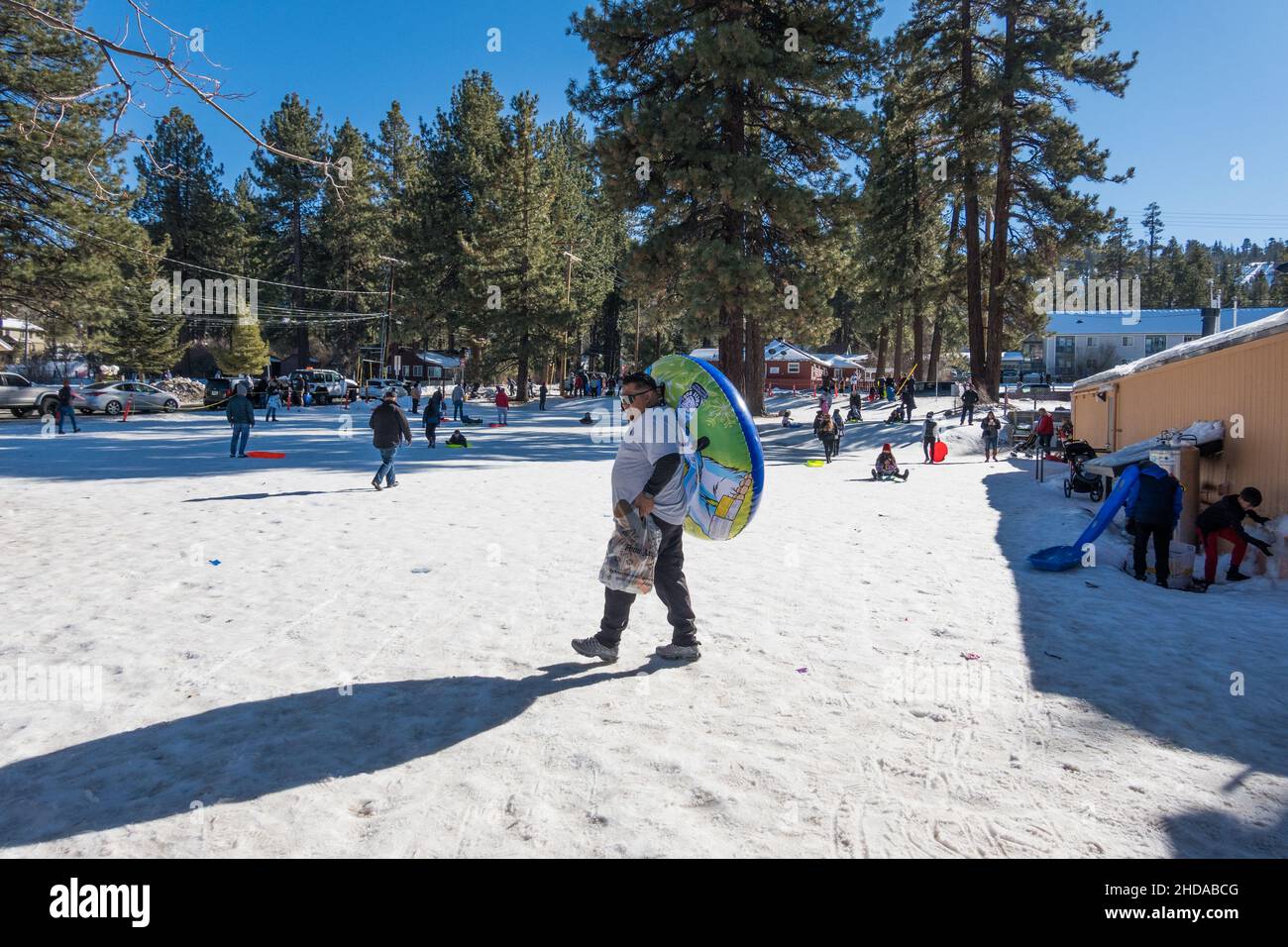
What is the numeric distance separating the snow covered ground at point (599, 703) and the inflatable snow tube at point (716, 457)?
40.5 inches

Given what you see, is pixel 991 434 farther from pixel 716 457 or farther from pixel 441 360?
pixel 441 360

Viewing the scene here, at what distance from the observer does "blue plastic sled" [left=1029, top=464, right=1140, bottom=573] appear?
937 cm

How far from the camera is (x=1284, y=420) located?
10156mm

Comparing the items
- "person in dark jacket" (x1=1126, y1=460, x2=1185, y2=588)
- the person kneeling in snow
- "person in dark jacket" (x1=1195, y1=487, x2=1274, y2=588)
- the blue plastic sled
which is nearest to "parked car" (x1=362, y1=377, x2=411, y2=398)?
the person kneeling in snow

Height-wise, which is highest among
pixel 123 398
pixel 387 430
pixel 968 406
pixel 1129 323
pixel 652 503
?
pixel 1129 323

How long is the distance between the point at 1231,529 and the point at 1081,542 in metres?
1.56

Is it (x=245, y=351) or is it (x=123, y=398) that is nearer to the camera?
(x=123, y=398)

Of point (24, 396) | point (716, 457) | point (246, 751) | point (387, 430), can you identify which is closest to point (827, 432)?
point (387, 430)

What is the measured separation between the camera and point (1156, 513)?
9.12 m

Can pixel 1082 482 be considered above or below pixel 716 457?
below

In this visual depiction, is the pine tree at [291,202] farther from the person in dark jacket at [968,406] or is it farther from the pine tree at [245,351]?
the person in dark jacket at [968,406]

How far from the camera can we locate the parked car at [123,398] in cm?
3656

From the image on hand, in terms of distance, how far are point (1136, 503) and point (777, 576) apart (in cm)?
460

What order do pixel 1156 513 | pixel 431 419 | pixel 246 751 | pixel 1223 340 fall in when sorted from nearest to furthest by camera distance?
pixel 246 751, pixel 1156 513, pixel 1223 340, pixel 431 419
